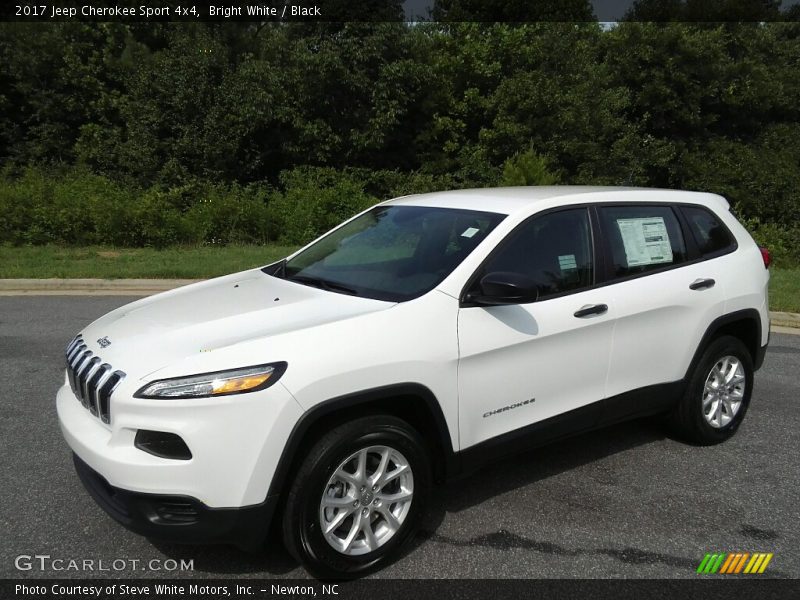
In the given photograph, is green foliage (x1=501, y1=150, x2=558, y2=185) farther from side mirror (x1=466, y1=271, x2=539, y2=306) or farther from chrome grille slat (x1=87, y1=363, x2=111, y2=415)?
chrome grille slat (x1=87, y1=363, x2=111, y2=415)

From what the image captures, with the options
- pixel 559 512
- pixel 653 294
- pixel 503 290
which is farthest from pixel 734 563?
pixel 503 290

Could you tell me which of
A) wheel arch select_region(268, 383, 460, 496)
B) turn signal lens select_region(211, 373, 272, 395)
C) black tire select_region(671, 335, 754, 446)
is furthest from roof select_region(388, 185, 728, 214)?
turn signal lens select_region(211, 373, 272, 395)

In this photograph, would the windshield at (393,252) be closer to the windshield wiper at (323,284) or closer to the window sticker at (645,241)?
the windshield wiper at (323,284)

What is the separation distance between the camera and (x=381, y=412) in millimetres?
3201

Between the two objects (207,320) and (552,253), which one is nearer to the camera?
(207,320)

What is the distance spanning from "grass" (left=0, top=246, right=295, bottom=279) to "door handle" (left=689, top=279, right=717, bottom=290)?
8567mm

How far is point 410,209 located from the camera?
436 cm

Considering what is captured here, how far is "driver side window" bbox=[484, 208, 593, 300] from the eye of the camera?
3.70m

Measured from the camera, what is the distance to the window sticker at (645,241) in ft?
13.7

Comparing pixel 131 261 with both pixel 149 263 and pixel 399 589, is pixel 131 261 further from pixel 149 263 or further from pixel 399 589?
pixel 399 589

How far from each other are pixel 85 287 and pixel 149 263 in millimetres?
1797

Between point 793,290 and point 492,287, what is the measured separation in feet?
30.7

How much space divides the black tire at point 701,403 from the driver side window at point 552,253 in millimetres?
1187
